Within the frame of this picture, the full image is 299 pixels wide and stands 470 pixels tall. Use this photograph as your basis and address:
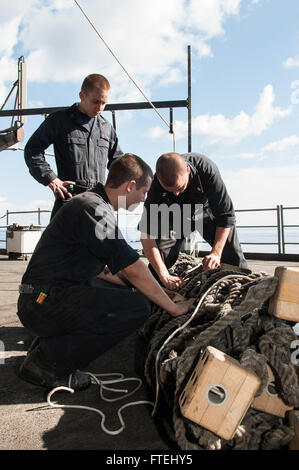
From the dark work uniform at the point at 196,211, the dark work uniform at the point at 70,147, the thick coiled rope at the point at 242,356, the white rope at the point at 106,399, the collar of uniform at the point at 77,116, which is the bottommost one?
the white rope at the point at 106,399

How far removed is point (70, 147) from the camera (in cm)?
279

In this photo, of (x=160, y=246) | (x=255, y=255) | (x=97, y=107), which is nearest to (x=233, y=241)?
(x=160, y=246)

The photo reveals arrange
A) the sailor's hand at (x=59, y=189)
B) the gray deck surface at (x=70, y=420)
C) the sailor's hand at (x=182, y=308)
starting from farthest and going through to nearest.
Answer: the sailor's hand at (x=59, y=189), the sailor's hand at (x=182, y=308), the gray deck surface at (x=70, y=420)

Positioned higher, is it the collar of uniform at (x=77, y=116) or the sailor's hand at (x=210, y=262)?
the collar of uniform at (x=77, y=116)

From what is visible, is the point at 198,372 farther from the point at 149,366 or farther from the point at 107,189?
the point at 107,189

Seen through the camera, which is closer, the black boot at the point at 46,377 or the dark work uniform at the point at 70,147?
the black boot at the point at 46,377

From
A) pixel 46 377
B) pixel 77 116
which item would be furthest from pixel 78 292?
pixel 77 116

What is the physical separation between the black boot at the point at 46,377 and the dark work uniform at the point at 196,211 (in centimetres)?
132

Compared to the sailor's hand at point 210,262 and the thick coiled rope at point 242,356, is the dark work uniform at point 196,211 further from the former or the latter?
the thick coiled rope at point 242,356

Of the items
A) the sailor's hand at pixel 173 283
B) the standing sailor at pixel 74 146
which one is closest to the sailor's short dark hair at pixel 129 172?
the sailor's hand at pixel 173 283

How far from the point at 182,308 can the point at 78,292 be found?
1.56 ft

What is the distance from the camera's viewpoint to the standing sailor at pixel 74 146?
2.69 m

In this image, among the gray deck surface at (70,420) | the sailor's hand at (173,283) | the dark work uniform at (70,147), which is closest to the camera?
the gray deck surface at (70,420)

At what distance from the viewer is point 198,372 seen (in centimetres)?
121
